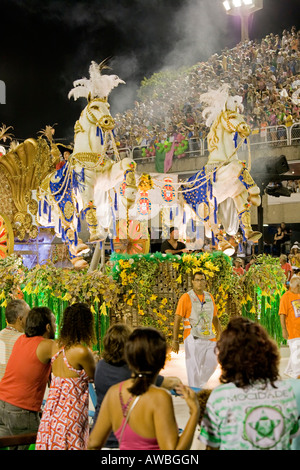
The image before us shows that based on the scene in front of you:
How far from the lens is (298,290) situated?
7195 millimetres

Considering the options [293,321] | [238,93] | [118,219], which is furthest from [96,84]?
[238,93]

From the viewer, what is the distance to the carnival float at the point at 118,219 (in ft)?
27.0

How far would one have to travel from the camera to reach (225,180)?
9625 millimetres

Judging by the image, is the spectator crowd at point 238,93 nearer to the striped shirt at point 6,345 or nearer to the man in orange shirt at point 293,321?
the man in orange shirt at point 293,321

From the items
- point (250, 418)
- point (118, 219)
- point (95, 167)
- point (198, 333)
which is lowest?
point (198, 333)

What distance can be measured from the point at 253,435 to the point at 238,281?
6726 mm

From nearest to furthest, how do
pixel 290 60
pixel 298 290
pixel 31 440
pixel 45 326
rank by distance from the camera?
pixel 31 440
pixel 45 326
pixel 298 290
pixel 290 60

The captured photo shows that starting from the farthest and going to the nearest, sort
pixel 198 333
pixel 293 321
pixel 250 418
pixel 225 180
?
pixel 225 180 < pixel 293 321 < pixel 198 333 < pixel 250 418

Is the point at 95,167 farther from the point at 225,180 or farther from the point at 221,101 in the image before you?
the point at 221,101

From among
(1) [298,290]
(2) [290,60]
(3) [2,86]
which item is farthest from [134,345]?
(2) [290,60]

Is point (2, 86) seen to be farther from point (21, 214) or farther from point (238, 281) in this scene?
point (238, 281)

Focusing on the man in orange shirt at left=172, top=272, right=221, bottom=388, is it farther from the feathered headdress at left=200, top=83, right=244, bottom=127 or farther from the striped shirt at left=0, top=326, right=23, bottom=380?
the feathered headdress at left=200, top=83, right=244, bottom=127

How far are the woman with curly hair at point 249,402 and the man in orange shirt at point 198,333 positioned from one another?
3.83 m

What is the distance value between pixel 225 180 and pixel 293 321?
10.6 feet
